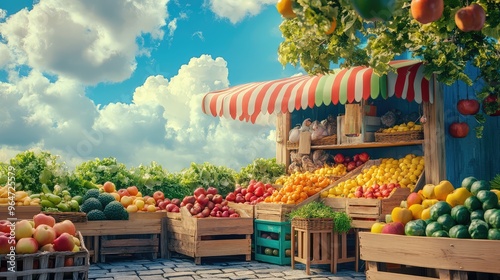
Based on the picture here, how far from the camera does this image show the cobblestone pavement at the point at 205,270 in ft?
25.0

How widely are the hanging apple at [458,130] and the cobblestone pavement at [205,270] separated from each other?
2954mm

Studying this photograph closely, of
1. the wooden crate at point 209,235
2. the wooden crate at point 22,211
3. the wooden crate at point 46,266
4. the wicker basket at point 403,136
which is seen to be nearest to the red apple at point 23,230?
the wooden crate at point 46,266

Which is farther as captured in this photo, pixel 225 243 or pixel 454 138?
pixel 454 138

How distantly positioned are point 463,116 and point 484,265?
5583mm

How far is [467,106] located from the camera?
9.59 metres

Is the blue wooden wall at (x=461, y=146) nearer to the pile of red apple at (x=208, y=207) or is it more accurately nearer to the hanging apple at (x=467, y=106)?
the hanging apple at (x=467, y=106)

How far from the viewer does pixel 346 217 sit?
27.0 feet

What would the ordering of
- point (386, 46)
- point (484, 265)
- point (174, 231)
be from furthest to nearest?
point (174, 231) < point (386, 46) < point (484, 265)

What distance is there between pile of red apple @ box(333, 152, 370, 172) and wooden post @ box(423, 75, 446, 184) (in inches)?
62.8

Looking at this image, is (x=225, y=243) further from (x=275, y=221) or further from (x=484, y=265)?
(x=484, y=265)

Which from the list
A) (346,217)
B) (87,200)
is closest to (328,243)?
(346,217)

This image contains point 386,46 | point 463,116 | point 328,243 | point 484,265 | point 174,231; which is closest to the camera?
point 484,265

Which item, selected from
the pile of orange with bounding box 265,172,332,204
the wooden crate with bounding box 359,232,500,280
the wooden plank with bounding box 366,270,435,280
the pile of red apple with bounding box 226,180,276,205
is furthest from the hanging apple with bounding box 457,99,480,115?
the wooden plank with bounding box 366,270,435,280

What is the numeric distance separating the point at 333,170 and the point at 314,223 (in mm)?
2703
